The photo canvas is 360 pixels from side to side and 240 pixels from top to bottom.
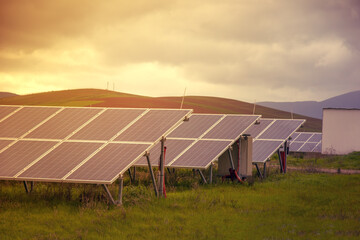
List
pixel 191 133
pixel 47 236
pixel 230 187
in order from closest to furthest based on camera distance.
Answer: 1. pixel 47 236
2. pixel 230 187
3. pixel 191 133

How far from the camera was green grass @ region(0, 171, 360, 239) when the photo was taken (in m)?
11.0

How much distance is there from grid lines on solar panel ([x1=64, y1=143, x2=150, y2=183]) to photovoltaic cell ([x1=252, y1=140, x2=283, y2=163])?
11028 mm

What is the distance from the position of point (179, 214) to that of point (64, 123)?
5.67 metres

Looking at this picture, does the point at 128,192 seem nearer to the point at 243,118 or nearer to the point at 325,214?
the point at 325,214

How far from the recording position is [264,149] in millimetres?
25797

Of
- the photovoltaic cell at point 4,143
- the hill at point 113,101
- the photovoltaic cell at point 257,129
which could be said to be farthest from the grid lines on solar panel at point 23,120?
the hill at point 113,101

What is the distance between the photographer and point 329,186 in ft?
65.6

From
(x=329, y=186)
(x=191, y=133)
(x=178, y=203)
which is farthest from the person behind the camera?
(x=191, y=133)

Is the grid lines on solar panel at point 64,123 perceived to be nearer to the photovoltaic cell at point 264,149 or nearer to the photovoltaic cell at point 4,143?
Answer: the photovoltaic cell at point 4,143

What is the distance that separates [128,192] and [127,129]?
6.12 ft

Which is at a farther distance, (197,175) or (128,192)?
(197,175)

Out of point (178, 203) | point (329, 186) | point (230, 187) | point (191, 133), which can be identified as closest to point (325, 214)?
point (178, 203)

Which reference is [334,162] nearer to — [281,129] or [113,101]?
[281,129]

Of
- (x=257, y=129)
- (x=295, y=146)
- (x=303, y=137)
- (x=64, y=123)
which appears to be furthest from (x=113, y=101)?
(x=64, y=123)
